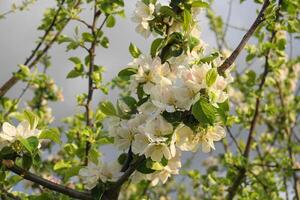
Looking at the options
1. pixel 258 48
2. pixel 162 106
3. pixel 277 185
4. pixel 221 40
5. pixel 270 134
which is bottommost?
pixel 270 134

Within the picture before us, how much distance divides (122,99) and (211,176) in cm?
236

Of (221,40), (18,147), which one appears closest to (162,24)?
(18,147)

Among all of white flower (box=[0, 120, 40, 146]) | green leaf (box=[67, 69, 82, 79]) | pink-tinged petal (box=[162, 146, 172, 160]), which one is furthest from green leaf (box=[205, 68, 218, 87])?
green leaf (box=[67, 69, 82, 79])

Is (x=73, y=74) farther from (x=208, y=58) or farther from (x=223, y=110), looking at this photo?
(x=223, y=110)

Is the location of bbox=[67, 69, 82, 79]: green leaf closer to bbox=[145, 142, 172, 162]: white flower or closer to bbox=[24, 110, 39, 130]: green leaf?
bbox=[24, 110, 39, 130]: green leaf

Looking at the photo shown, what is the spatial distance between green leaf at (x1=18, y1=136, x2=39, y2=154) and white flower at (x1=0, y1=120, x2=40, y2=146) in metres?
0.05

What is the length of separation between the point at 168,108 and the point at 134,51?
59cm

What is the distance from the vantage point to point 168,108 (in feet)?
5.06

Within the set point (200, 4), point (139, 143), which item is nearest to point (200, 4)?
point (200, 4)

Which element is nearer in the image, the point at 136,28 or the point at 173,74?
the point at 173,74

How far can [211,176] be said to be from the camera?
4.14m

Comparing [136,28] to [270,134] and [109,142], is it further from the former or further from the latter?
[270,134]

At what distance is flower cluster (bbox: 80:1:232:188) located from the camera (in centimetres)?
153

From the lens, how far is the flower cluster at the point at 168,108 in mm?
1529
